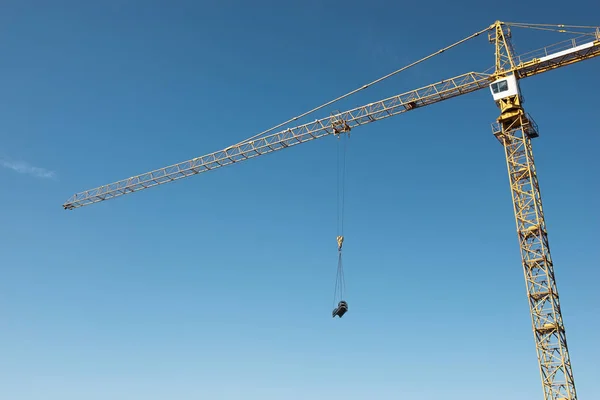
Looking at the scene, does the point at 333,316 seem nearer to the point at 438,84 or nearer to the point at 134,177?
the point at 438,84

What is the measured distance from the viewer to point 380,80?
64.2 m

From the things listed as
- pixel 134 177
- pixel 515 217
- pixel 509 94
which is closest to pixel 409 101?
pixel 509 94

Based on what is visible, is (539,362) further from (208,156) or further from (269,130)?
(208,156)

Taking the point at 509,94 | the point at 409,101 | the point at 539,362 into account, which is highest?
the point at 409,101

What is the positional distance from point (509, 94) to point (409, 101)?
1162cm

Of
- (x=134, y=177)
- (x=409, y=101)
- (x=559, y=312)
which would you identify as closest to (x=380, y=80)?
(x=409, y=101)

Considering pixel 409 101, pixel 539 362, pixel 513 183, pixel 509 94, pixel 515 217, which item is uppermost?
pixel 409 101

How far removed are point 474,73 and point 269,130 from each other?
25.0m

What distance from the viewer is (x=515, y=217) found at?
50.6 m

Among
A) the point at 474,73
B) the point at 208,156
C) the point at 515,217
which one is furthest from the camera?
the point at 208,156

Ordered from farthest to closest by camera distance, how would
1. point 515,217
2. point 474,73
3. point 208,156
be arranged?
point 208,156 → point 474,73 → point 515,217

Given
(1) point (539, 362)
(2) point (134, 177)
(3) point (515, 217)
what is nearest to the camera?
(1) point (539, 362)

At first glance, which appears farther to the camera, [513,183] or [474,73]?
[474,73]

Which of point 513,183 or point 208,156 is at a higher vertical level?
point 208,156
